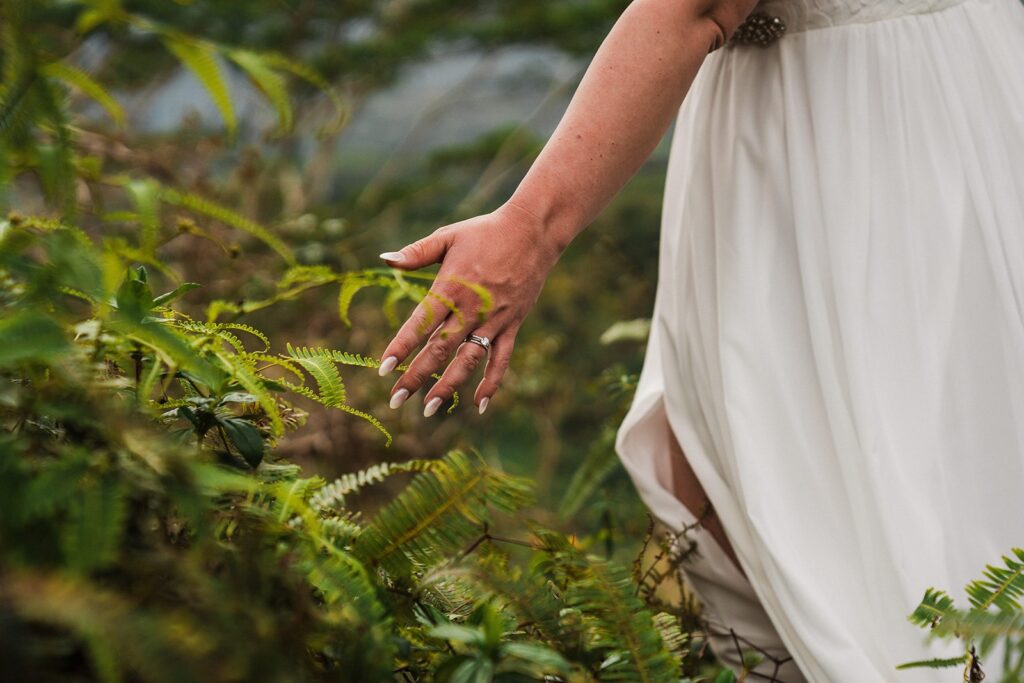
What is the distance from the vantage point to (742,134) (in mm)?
1348

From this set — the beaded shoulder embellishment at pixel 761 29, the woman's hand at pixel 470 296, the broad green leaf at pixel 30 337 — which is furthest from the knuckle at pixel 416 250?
the beaded shoulder embellishment at pixel 761 29

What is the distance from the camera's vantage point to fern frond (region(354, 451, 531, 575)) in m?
0.79

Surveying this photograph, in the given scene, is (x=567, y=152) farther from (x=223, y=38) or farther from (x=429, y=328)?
(x=223, y=38)

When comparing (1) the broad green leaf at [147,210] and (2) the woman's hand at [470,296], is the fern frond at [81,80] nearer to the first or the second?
(1) the broad green leaf at [147,210]

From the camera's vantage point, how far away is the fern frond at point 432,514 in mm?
792

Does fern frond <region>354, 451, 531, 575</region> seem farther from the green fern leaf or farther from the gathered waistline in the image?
the gathered waistline

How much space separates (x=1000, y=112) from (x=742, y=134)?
341 mm

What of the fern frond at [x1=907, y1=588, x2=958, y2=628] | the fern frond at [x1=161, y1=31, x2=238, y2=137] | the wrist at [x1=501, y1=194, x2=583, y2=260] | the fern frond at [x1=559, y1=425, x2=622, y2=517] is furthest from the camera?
the fern frond at [x1=559, y1=425, x2=622, y2=517]

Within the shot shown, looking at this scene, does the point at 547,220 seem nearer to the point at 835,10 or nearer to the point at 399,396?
the point at 399,396

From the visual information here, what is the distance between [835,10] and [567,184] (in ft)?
1.66

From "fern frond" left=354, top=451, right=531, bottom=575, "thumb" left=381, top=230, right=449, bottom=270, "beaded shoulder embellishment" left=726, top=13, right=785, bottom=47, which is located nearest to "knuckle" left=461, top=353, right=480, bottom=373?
"thumb" left=381, top=230, right=449, bottom=270

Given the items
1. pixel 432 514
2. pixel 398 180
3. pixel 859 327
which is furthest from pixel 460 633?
pixel 398 180

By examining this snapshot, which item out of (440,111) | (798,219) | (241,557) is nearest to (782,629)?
(798,219)

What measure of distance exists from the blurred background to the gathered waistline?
2.65 ft
